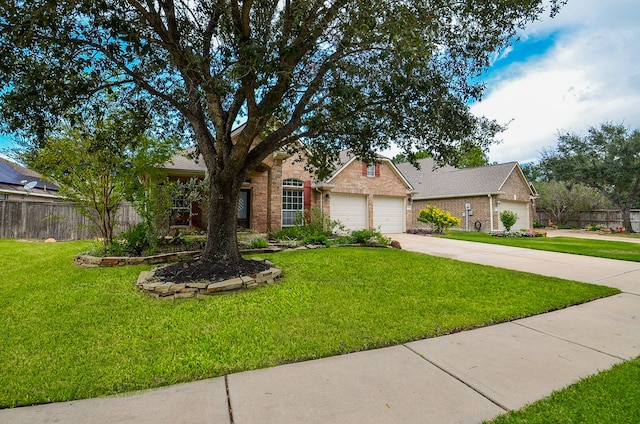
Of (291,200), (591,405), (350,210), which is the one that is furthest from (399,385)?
(350,210)

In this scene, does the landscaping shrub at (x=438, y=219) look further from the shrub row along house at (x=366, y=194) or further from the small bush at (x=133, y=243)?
the small bush at (x=133, y=243)

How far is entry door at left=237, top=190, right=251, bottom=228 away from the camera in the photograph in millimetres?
13484

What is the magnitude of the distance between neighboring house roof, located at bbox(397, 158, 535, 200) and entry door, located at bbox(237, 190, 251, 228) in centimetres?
1109

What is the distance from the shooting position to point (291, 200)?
1505cm

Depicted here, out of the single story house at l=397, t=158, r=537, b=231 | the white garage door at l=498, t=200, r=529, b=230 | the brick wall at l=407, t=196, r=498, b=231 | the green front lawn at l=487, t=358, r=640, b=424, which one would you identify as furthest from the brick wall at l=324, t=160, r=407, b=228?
the green front lawn at l=487, t=358, r=640, b=424

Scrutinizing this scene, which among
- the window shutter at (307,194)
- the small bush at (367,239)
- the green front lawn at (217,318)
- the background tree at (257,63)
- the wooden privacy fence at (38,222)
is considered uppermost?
the background tree at (257,63)

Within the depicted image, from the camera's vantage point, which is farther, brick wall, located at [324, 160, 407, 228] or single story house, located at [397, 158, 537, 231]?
single story house, located at [397, 158, 537, 231]

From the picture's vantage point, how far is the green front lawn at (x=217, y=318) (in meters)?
2.72

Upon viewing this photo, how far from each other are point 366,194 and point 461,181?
890cm

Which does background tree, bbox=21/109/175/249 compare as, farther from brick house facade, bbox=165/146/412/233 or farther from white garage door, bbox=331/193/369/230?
white garage door, bbox=331/193/369/230

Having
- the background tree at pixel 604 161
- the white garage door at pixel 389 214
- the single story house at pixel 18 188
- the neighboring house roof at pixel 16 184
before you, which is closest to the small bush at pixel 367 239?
the white garage door at pixel 389 214

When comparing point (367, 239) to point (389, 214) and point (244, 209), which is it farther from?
point (389, 214)

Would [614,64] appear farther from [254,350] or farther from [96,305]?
[96,305]

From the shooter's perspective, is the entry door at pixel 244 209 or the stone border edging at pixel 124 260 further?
the entry door at pixel 244 209
